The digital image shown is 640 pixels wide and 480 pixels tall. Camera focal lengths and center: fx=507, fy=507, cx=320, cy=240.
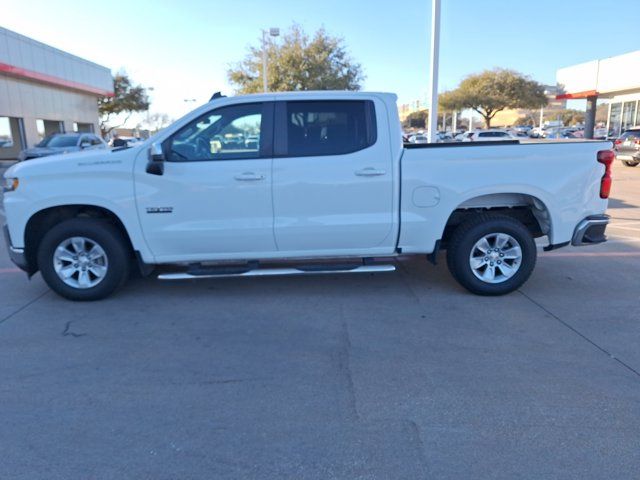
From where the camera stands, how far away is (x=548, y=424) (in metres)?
3.08

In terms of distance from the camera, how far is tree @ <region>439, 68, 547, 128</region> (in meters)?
52.3

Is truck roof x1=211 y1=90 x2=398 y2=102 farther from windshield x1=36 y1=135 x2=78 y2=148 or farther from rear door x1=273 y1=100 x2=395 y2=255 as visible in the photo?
windshield x1=36 y1=135 x2=78 y2=148

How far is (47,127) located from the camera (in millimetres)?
31453

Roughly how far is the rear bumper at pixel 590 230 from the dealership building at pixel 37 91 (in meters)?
26.5

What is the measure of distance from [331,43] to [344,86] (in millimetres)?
2713

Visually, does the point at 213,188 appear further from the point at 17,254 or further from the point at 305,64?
the point at 305,64

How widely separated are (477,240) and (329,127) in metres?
1.94

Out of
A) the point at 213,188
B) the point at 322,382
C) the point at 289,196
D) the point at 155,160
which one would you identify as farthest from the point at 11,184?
the point at 322,382

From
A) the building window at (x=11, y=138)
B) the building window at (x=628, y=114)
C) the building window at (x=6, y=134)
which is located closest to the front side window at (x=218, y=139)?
the building window at (x=6, y=134)

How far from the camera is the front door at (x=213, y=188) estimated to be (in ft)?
A: 16.4

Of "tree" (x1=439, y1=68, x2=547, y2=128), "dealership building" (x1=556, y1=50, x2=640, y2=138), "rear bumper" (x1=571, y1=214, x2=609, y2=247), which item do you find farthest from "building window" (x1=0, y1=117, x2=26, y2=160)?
"tree" (x1=439, y1=68, x2=547, y2=128)

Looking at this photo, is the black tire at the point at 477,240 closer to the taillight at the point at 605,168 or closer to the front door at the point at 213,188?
the taillight at the point at 605,168

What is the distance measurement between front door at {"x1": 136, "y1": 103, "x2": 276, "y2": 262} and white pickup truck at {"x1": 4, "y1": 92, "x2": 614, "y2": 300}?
0.01 metres

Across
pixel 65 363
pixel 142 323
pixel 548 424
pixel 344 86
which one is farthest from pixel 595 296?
pixel 344 86
